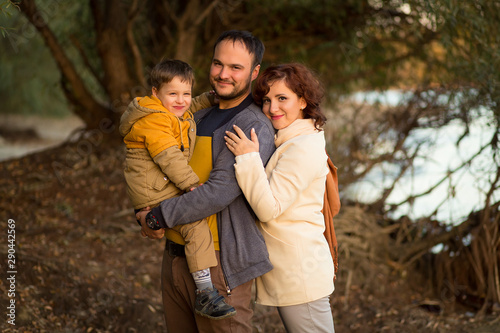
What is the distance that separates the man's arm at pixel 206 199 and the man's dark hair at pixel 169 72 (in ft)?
1.37

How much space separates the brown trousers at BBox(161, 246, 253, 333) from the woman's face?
668mm

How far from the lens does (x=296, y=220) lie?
7.97 ft

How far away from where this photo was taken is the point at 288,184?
231 cm

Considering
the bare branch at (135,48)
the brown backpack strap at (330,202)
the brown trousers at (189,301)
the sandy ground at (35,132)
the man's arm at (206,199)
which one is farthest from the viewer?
the sandy ground at (35,132)

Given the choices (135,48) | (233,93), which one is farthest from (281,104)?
(135,48)

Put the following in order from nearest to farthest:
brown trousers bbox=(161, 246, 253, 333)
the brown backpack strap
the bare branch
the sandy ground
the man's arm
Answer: the man's arm, brown trousers bbox=(161, 246, 253, 333), the brown backpack strap, the bare branch, the sandy ground

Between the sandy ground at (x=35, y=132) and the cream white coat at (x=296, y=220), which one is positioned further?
the sandy ground at (x=35, y=132)

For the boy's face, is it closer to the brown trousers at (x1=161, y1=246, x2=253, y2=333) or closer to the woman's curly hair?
the woman's curly hair

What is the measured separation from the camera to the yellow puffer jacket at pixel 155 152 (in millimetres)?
2324

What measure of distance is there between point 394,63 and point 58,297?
479cm

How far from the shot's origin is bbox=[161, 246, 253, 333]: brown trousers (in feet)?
7.84

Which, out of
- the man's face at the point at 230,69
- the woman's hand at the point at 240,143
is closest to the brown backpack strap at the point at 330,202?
the woman's hand at the point at 240,143

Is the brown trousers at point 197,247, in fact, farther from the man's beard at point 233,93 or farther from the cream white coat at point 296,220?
the man's beard at point 233,93

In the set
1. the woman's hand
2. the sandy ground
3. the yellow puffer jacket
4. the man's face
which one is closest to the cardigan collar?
the woman's hand
